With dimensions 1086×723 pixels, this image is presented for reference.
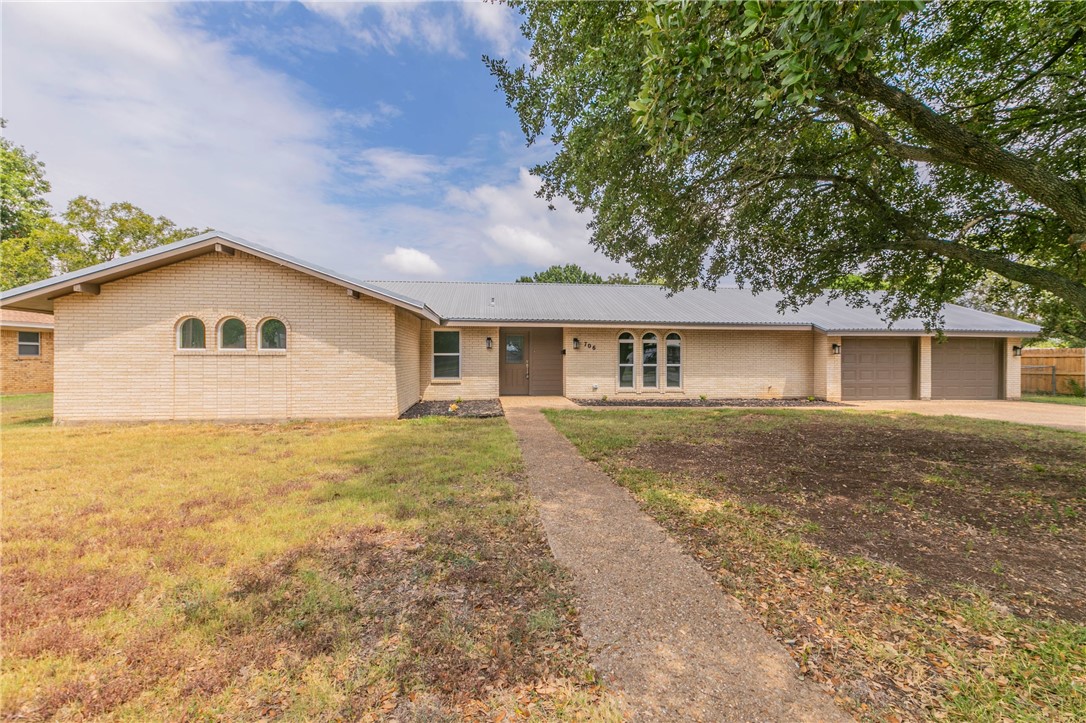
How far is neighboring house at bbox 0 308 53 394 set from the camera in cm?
1611

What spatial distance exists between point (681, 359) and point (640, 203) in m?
9.25

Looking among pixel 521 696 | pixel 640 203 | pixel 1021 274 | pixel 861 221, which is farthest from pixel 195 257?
pixel 1021 274

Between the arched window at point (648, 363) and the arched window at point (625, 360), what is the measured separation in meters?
0.43

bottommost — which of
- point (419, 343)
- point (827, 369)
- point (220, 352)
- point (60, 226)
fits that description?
point (827, 369)

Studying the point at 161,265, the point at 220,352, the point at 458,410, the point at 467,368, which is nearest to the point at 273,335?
the point at 220,352

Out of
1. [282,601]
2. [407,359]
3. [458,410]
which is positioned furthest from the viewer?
[407,359]

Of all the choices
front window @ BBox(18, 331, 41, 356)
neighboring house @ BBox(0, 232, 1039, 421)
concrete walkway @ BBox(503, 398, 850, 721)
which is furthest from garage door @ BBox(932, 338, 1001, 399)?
front window @ BBox(18, 331, 41, 356)

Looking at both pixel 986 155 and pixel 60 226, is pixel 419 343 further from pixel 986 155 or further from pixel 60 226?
pixel 60 226

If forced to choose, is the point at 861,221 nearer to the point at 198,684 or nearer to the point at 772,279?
the point at 772,279

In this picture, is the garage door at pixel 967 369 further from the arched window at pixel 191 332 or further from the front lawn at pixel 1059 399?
the arched window at pixel 191 332

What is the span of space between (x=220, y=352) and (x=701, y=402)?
13.7 meters

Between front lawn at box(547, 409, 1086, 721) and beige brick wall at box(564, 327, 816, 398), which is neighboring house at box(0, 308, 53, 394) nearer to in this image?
beige brick wall at box(564, 327, 816, 398)

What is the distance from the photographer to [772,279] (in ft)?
30.1

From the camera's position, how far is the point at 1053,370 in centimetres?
1708
